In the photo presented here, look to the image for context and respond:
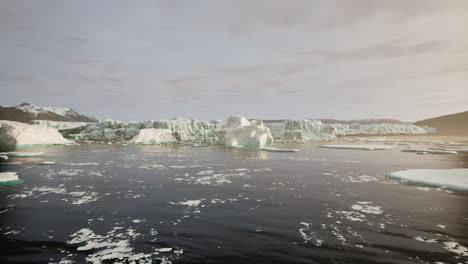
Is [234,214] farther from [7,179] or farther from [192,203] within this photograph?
[7,179]

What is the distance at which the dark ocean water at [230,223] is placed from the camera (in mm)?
5617

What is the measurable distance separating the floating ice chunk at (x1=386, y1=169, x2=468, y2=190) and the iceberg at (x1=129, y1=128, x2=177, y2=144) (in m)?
52.1

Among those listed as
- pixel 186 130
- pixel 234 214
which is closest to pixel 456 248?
pixel 234 214

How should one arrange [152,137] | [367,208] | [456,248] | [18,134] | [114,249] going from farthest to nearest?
[152,137] < [18,134] < [367,208] < [456,248] < [114,249]

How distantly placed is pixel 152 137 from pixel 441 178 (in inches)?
2203

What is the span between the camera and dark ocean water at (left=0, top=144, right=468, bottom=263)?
562cm

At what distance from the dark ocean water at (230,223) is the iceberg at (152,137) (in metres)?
45.9

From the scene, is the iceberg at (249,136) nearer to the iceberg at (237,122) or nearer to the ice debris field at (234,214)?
the iceberg at (237,122)

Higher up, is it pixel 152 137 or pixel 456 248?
pixel 152 137

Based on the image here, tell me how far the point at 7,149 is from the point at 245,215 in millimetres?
43605

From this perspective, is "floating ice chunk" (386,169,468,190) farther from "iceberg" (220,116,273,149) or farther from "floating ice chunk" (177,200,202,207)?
"iceberg" (220,116,273,149)

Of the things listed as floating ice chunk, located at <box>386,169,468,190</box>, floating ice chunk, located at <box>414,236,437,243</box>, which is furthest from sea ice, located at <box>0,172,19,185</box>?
floating ice chunk, located at <box>386,169,468,190</box>

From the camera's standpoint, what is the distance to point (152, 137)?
60906mm

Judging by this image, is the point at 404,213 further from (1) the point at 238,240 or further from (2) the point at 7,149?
(2) the point at 7,149
